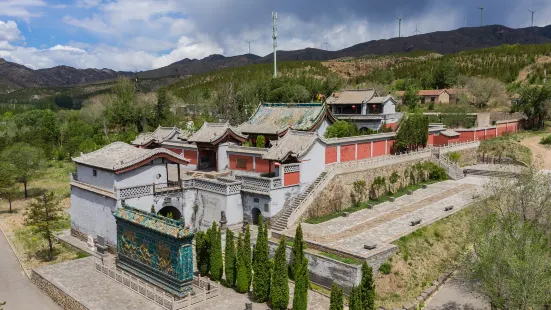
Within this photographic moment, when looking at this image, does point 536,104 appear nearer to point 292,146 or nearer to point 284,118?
point 284,118

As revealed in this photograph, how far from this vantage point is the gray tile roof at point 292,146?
2589cm

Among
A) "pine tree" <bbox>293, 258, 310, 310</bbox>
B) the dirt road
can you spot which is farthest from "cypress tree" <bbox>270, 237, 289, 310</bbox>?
the dirt road

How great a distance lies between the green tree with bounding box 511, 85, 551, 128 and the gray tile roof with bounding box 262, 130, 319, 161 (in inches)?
1402

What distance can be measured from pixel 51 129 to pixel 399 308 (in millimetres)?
55797

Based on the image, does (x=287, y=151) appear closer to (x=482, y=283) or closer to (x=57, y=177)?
(x=482, y=283)

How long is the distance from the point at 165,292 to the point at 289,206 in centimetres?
955

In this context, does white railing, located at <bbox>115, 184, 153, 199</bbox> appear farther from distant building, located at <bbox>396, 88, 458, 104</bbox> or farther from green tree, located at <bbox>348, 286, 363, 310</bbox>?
distant building, located at <bbox>396, 88, 458, 104</bbox>

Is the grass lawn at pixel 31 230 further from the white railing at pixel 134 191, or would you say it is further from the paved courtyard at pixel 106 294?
the white railing at pixel 134 191

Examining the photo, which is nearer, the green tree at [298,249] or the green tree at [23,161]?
the green tree at [298,249]

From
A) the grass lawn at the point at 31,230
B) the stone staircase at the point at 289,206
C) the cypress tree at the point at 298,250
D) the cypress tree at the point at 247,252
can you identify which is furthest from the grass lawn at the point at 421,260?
the grass lawn at the point at 31,230

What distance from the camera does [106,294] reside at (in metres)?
18.7

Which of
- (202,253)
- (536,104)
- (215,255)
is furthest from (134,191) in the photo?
(536,104)

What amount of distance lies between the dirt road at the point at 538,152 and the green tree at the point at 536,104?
195 inches

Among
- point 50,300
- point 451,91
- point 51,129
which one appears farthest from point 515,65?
point 50,300
